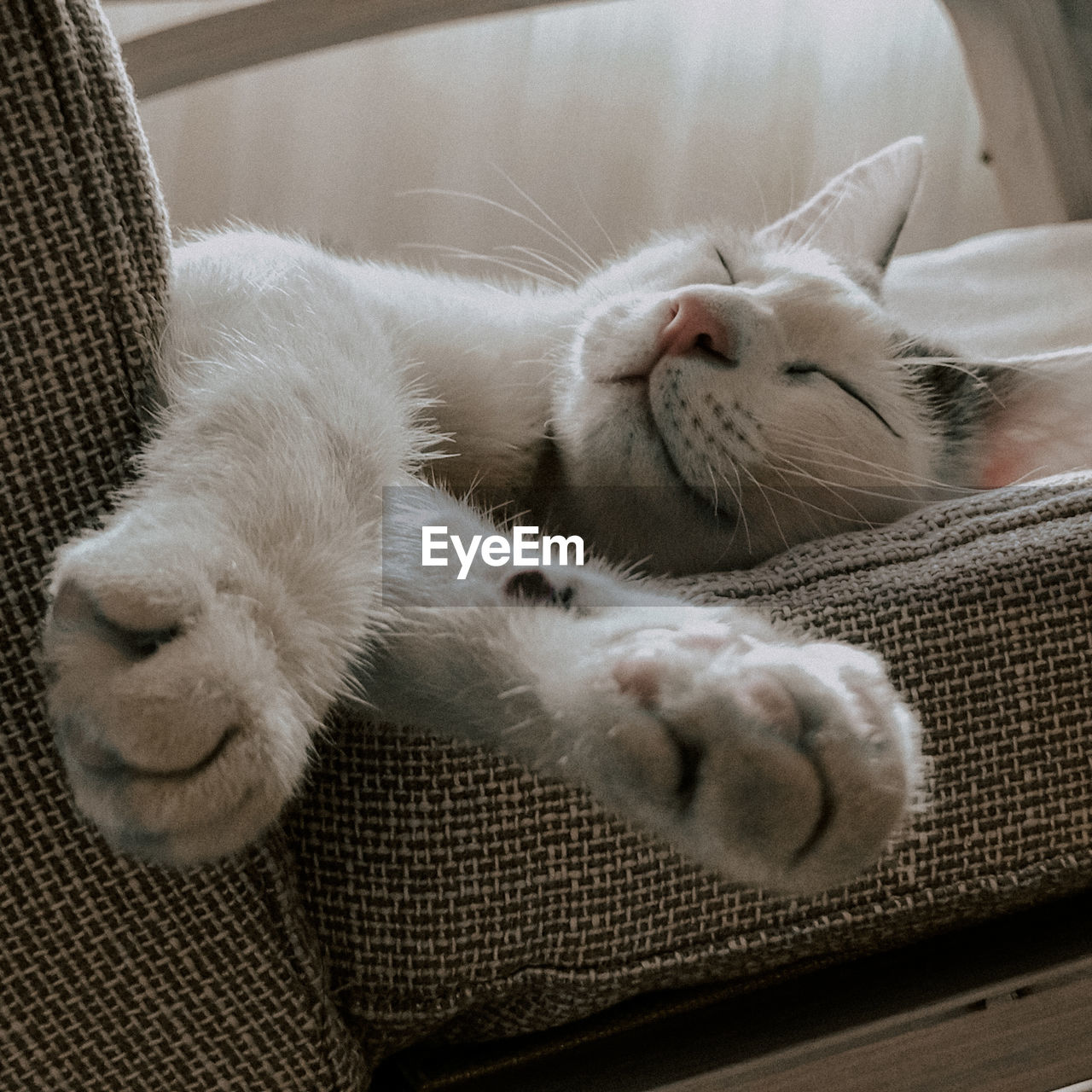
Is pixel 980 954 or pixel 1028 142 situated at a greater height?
pixel 1028 142

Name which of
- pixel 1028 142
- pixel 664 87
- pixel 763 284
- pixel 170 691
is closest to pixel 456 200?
pixel 664 87

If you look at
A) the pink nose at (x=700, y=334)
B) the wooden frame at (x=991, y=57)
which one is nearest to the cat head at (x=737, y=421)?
the pink nose at (x=700, y=334)

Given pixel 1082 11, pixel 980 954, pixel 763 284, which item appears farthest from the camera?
pixel 1082 11

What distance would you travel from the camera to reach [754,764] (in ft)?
1.17

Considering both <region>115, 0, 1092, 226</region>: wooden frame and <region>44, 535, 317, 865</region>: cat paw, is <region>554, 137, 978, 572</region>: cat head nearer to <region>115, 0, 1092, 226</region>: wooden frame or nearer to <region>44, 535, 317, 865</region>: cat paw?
<region>44, 535, 317, 865</region>: cat paw

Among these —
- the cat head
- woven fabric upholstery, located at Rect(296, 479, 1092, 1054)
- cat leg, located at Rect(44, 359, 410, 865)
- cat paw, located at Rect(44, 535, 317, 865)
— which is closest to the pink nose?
the cat head

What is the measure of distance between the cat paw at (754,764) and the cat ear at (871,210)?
27.8 inches

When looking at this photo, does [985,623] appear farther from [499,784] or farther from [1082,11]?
[1082,11]

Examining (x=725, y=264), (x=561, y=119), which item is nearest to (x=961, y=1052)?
(x=725, y=264)

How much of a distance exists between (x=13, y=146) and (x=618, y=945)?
1.52 feet

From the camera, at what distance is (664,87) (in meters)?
1.85

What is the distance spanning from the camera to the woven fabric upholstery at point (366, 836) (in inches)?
17.2

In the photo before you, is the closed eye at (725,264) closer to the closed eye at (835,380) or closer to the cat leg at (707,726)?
the closed eye at (835,380)

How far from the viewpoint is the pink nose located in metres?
0.68
